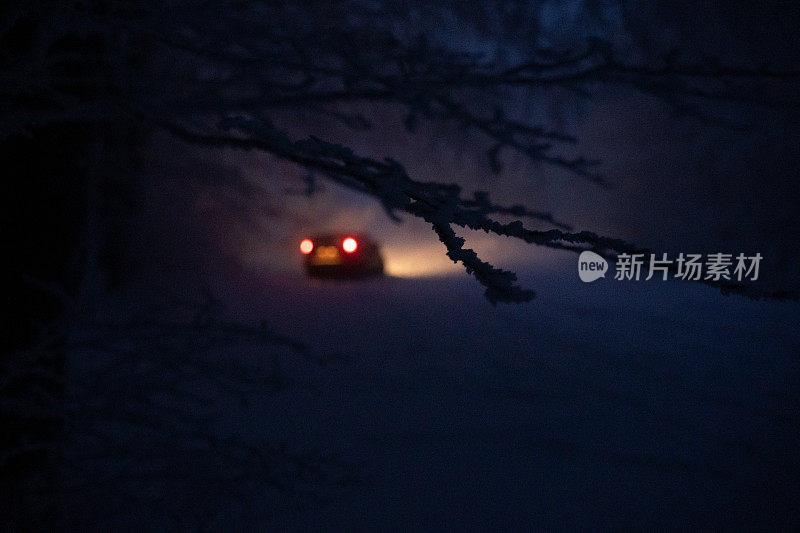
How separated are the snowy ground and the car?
4047 mm

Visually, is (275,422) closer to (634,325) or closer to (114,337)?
(114,337)

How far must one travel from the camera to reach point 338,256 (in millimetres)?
10359

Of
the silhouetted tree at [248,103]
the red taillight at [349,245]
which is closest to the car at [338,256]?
the red taillight at [349,245]

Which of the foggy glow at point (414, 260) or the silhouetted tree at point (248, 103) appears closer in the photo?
the silhouetted tree at point (248, 103)

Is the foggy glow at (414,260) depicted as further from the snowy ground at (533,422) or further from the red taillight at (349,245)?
the snowy ground at (533,422)

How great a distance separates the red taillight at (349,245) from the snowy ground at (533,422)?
13.5 feet

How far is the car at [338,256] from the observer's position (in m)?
10.4

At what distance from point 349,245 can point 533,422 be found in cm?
692

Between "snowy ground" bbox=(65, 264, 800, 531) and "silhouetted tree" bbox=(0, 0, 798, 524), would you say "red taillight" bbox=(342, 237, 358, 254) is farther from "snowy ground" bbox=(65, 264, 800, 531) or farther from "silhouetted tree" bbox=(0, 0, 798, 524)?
"silhouetted tree" bbox=(0, 0, 798, 524)

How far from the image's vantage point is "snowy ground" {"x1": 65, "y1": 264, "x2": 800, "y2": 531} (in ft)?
9.86

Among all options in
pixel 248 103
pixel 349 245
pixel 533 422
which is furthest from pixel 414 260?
pixel 248 103

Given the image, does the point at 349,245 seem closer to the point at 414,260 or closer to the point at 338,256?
the point at 338,256

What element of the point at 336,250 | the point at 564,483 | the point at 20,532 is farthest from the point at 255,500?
the point at 336,250

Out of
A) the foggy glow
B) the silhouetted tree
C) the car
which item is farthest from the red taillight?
the silhouetted tree
